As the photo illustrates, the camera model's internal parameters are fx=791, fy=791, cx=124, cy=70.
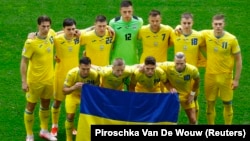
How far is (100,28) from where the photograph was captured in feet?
44.7

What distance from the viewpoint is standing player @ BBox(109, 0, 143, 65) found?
13984 mm

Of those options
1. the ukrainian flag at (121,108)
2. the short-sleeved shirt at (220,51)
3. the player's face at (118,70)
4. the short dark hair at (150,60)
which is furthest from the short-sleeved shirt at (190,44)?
the ukrainian flag at (121,108)

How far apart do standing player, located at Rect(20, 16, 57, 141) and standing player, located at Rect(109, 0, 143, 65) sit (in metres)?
1.28

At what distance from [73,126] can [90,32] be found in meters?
1.66

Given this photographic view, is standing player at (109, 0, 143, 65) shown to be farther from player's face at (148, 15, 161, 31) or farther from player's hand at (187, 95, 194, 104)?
player's hand at (187, 95, 194, 104)

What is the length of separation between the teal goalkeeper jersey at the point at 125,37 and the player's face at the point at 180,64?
144 cm

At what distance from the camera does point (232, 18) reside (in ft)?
63.2

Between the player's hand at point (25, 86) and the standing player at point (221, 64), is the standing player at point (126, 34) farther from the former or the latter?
the player's hand at point (25, 86)

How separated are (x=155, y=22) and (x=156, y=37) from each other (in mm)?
291

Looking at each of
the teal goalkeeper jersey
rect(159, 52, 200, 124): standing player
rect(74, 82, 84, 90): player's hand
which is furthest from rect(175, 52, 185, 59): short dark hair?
rect(74, 82, 84, 90): player's hand

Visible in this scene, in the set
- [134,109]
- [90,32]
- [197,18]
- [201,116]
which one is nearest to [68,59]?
[90,32]

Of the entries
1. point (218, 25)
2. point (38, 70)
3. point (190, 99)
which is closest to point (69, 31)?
point (38, 70)

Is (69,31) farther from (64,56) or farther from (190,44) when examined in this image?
(190,44)

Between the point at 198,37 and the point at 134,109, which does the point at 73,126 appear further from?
the point at 198,37
